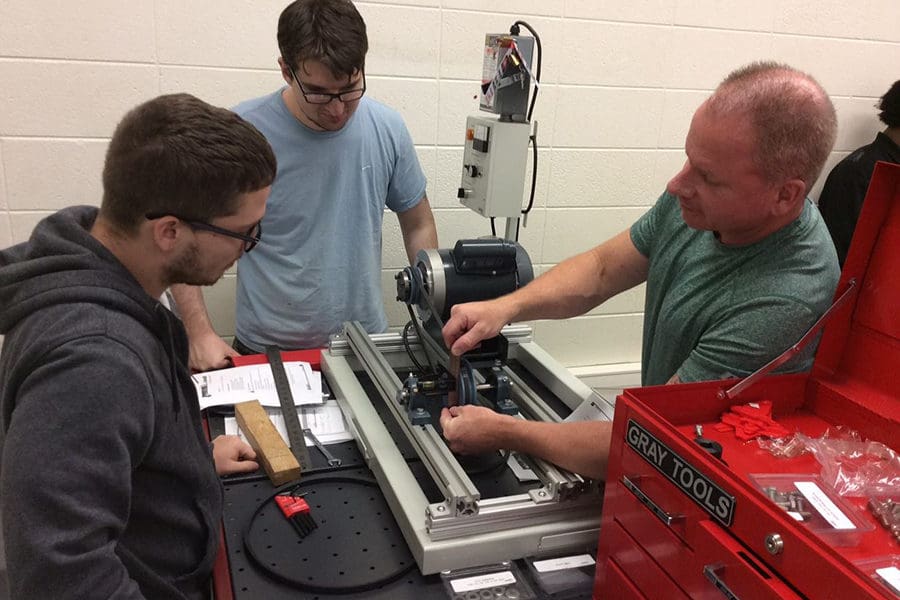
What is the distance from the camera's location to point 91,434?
78cm

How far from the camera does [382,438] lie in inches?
49.0

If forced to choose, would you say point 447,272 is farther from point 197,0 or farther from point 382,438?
point 197,0

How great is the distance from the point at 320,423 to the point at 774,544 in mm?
922

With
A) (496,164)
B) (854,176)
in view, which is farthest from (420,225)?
(854,176)

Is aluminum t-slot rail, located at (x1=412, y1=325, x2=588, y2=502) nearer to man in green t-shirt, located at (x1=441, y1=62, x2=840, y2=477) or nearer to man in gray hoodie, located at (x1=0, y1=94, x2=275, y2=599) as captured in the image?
man in green t-shirt, located at (x1=441, y1=62, x2=840, y2=477)

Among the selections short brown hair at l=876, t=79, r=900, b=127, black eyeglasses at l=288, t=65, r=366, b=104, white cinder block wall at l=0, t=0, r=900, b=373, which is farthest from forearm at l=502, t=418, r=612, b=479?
short brown hair at l=876, t=79, r=900, b=127

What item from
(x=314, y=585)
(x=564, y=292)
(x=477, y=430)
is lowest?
(x=314, y=585)

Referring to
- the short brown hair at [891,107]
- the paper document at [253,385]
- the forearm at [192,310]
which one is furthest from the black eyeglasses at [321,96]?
the short brown hair at [891,107]

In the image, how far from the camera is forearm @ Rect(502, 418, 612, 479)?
1.11 metres

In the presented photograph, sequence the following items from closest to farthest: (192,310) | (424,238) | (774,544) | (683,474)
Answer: (774,544) < (683,474) < (192,310) < (424,238)

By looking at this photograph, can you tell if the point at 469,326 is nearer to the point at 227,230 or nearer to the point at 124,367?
the point at 227,230

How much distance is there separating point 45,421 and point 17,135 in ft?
5.64

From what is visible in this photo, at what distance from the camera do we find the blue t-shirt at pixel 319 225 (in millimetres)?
1862

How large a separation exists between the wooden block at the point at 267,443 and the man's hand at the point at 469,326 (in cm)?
35
